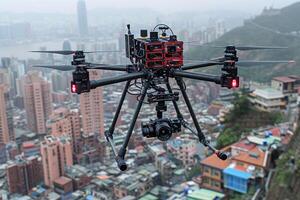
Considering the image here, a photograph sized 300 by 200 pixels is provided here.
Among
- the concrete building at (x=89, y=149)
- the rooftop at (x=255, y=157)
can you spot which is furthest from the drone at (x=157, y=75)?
the concrete building at (x=89, y=149)

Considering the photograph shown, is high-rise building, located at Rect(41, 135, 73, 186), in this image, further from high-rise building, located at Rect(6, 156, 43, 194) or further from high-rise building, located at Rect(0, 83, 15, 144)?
high-rise building, located at Rect(0, 83, 15, 144)

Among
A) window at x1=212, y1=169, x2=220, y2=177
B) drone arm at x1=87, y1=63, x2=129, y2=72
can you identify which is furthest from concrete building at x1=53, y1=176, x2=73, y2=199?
drone arm at x1=87, y1=63, x2=129, y2=72

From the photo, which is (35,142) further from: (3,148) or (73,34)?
(73,34)

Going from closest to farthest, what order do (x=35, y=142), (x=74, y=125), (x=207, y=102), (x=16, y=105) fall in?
(x=74, y=125) → (x=35, y=142) → (x=16, y=105) → (x=207, y=102)

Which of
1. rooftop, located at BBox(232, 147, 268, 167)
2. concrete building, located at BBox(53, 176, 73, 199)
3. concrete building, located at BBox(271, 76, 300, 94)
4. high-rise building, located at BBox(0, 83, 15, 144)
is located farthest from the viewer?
high-rise building, located at BBox(0, 83, 15, 144)

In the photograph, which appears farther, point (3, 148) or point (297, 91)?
point (3, 148)

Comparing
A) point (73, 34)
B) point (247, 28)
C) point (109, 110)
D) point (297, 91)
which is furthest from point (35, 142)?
point (247, 28)
